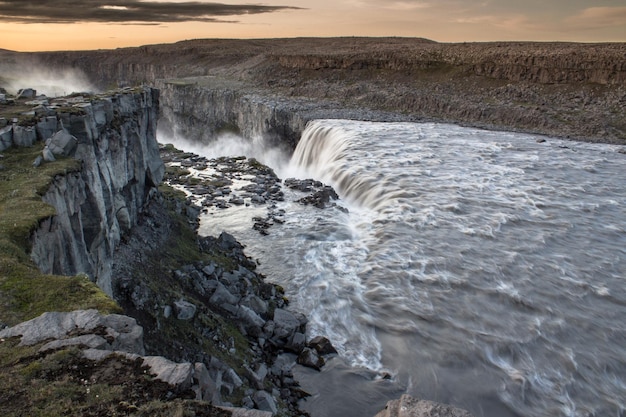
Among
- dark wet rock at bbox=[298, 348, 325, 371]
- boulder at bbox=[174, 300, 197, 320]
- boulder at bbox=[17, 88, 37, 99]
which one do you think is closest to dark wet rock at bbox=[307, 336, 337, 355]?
dark wet rock at bbox=[298, 348, 325, 371]

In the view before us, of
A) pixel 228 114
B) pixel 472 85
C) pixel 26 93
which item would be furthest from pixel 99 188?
pixel 472 85

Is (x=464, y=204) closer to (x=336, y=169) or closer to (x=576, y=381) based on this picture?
(x=336, y=169)

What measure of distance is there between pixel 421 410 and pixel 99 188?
45.3 feet

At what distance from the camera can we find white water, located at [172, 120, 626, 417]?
15289mm

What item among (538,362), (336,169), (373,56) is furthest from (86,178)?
(373,56)

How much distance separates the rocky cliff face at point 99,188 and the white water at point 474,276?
7572 mm

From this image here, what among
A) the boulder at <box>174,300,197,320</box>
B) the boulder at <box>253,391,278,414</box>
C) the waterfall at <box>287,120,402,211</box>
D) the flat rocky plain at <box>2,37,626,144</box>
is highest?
the flat rocky plain at <box>2,37,626,144</box>

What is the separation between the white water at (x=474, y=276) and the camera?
15289 mm

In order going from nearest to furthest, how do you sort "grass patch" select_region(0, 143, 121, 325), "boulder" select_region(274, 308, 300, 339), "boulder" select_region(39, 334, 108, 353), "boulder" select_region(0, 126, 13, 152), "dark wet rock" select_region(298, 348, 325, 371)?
"boulder" select_region(39, 334, 108, 353)
"grass patch" select_region(0, 143, 121, 325)
"boulder" select_region(0, 126, 13, 152)
"dark wet rock" select_region(298, 348, 325, 371)
"boulder" select_region(274, 308, 300, 339)

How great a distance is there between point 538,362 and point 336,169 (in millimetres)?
25083

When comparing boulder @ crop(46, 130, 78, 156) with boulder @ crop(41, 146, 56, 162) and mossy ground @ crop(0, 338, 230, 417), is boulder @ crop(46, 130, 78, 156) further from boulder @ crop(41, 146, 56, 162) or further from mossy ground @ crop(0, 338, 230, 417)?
mossy ground @ crop(0, 338, 230, 417)

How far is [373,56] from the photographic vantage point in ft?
257

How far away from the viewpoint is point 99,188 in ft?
54.7

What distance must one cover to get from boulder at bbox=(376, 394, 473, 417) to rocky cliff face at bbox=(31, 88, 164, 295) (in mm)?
8757
